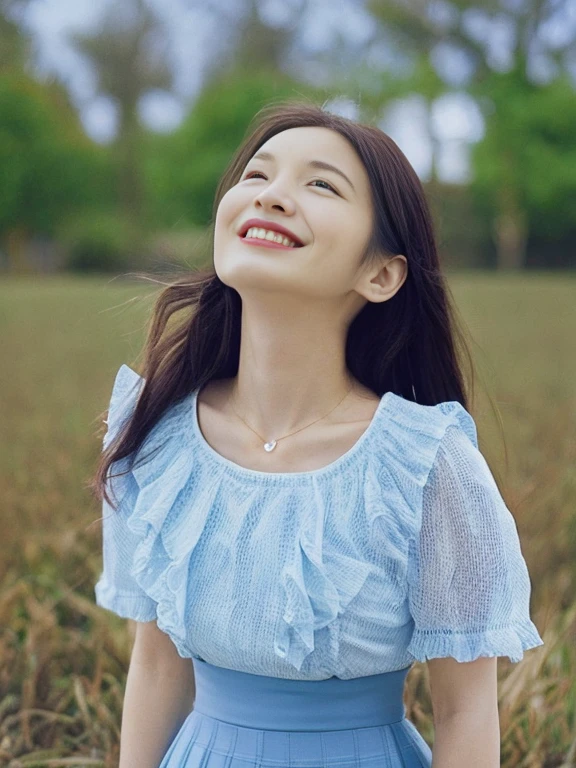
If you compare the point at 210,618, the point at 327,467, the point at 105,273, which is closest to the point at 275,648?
→ the point at 210,618

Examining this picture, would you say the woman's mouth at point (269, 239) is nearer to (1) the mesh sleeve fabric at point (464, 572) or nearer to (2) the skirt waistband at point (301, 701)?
(1) the mesh sleeve fabric at point (464, 572)

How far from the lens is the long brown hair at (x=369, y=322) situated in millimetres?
1509

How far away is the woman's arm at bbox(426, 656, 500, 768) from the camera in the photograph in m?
1.39

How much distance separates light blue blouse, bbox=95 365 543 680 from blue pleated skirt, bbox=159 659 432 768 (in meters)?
0.03

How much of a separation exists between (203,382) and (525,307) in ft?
41.7

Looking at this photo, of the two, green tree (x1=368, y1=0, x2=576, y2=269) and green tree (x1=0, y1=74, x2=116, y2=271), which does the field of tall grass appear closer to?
green tree (x1=368, y1=0, x2=576, y2=269)

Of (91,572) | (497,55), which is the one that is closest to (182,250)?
(91,572)

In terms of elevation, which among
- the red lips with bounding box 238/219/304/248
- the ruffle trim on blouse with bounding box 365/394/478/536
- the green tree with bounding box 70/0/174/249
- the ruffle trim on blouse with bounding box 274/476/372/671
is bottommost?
the green tree with bounding box 70/0/174/249

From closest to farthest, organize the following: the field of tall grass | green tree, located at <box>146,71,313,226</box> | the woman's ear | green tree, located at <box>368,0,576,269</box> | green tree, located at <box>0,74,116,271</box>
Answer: the woman's ear, the field of tall grass, green tree, located at <box>368,0,576,269</box>, green tree, located at <box>0,74,116,271</box>, green tree, located at <box>146,71,313,226</box>

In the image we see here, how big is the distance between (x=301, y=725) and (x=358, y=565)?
25 cm

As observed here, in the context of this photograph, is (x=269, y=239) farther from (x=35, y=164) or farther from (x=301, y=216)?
(x=35, y=164)

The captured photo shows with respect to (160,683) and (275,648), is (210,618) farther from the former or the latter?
(160,683)

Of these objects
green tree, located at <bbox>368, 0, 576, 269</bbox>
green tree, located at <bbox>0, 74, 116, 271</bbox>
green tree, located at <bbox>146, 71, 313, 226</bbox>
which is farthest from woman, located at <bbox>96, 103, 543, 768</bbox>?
green tree, located at <bbox>146, 71, 313, 226</bbox>

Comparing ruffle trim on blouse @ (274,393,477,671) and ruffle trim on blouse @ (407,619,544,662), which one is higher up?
ruffle trim on blouse @ (274,393,477,671)
